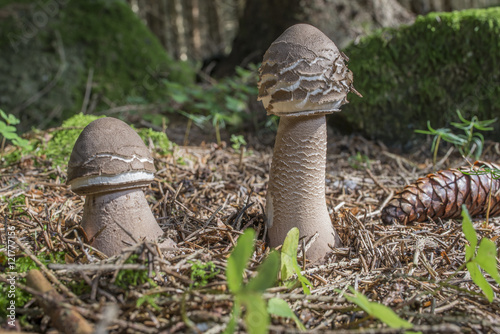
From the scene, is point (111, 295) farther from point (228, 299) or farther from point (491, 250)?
point (491, 250)

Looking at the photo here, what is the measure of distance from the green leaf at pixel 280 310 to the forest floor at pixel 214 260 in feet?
0.22

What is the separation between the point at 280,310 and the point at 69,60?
6828 mm

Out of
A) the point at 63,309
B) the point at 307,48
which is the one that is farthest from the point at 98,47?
the point at 63,309

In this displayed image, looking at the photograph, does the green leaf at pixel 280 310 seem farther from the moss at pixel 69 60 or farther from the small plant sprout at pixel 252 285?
the moss at pixel 69 60

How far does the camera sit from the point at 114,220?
2.20 metres

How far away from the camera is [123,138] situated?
2117 mm

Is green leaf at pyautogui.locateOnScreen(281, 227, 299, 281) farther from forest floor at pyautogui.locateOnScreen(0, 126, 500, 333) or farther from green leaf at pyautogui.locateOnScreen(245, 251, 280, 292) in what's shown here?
green leaf at pyautogui.locateOnScreen(245, 251, 280, 292)

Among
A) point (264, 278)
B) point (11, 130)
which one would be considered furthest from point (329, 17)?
point (264, 278)

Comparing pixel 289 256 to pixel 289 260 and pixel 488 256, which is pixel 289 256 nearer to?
pixel 289 260

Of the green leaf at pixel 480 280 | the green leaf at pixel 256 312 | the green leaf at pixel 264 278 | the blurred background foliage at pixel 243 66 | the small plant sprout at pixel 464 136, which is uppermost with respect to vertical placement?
the blurred background foliage at pixel 243 66

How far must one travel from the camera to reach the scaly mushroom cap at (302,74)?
2082 mm

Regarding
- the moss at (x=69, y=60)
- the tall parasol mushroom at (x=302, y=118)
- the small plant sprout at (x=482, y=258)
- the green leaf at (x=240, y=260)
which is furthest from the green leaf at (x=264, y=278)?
the moss at (x=69, y=60)

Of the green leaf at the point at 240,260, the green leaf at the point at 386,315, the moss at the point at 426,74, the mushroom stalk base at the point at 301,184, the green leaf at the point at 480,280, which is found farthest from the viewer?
the moss at the point at 426,74

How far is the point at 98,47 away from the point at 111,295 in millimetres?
6466
